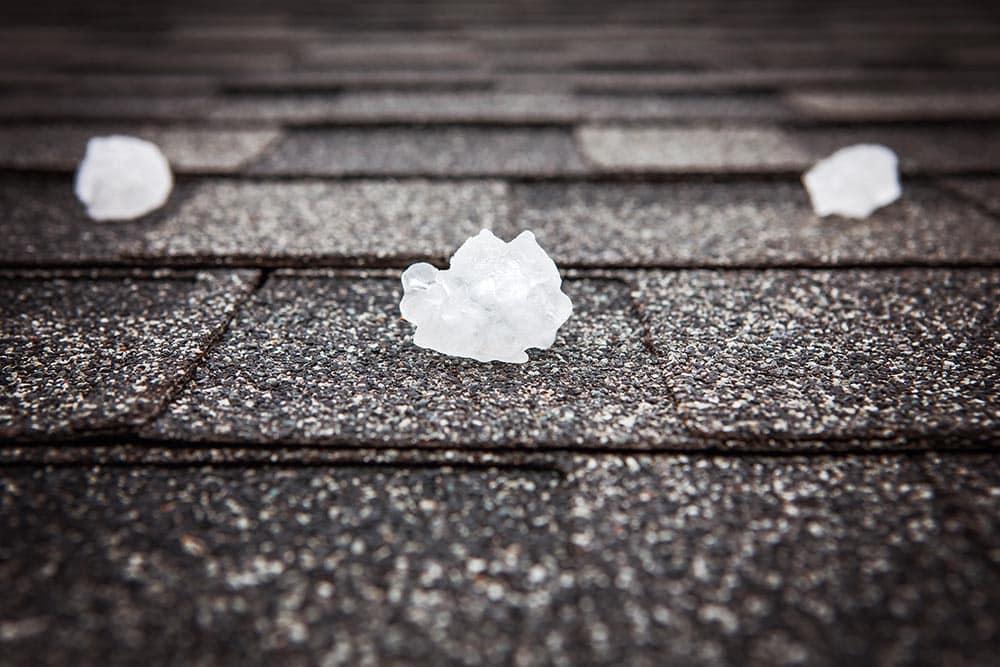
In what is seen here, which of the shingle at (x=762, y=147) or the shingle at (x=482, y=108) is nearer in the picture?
the shingle at (x=762, y=147)

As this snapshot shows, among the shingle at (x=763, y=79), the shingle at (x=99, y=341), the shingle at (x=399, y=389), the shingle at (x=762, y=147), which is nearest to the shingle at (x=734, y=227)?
the shingle at (x=762, y=147)

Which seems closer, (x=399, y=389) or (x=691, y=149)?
(x=399, y=389)

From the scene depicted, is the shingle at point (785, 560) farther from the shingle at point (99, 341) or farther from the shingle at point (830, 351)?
the shingle at point (99, 341)

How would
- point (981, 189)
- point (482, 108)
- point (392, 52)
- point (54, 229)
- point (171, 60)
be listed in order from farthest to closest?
1. point (392, 52)
2. point (171, 60)
3. point (482, 108)
4. point (981, 189)
5. point (54, 229)

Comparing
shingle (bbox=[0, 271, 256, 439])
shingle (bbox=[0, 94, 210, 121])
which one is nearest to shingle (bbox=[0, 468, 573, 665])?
shingle (bbox=[0, 271, 256, 439])

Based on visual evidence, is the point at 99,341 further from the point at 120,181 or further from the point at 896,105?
the point at 896,105

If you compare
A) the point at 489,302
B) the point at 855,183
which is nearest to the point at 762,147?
the point at 855,183
